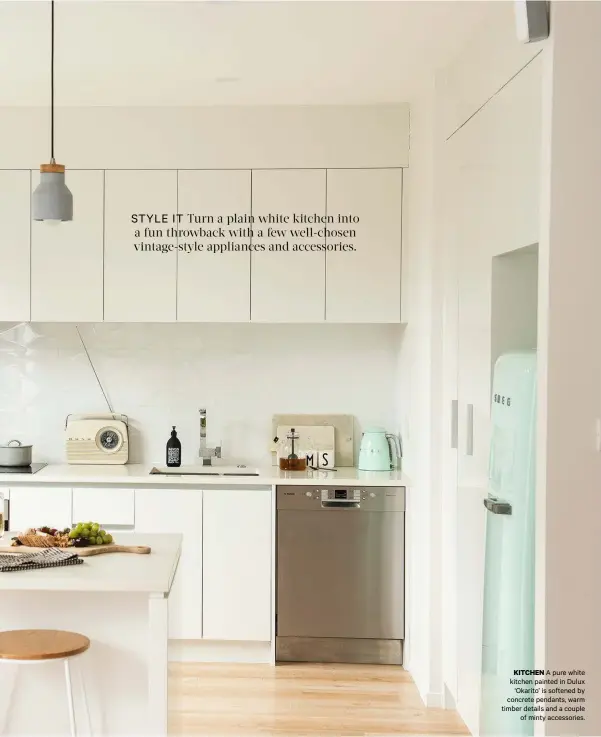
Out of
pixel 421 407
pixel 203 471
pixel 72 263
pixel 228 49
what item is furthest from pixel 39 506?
pixel 228 49

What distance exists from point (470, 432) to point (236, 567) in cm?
159

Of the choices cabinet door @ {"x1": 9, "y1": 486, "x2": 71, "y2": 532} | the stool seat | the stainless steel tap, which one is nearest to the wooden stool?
the stool seat

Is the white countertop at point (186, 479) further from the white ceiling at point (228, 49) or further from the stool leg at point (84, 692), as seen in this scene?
the white ceiling at point (228, 49)

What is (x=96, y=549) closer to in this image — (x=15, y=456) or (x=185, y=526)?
(x=185, y=526)

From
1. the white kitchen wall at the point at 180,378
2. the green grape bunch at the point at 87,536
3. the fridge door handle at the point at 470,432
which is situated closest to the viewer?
the green grape bunch at the point at 87,536

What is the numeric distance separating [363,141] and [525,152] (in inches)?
75.3

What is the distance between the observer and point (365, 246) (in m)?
4.71

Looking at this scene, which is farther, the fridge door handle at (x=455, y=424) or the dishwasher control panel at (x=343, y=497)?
the dishwasher control panel at (x=343, y=497)

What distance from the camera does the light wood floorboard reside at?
3773 mm

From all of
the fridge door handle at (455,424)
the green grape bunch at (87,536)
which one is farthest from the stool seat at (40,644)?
the fridge door handle at (455,424)

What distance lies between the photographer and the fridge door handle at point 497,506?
2.90 meters

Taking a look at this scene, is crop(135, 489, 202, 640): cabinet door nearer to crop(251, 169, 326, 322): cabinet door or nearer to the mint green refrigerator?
crop(251, 169, 326, 322): cabinet door

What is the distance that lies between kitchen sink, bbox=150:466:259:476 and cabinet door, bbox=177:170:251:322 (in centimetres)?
82

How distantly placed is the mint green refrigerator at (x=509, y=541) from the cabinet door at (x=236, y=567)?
163 cm
